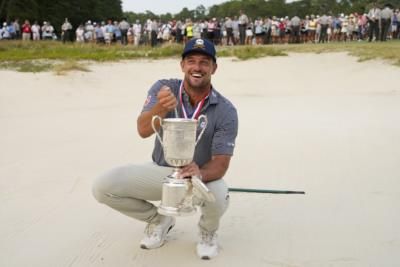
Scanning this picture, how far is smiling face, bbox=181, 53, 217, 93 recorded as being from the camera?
12.7ft

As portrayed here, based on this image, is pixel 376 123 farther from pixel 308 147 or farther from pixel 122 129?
pixel 122 129

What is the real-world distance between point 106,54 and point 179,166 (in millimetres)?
16743

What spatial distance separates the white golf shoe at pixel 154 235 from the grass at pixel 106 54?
37.4 feet

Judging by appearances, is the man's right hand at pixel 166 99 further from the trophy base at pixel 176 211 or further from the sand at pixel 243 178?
the sand at pixel 243 178

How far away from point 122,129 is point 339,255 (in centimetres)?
591

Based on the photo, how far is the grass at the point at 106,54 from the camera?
637 inches

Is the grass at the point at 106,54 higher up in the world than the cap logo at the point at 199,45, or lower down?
lower down

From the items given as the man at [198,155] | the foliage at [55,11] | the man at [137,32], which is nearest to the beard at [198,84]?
the man at [198,155]

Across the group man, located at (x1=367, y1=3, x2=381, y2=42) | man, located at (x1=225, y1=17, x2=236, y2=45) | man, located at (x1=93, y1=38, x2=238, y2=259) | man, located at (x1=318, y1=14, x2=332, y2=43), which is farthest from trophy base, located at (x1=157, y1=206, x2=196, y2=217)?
man, located at (x1=318, y1=14, x2=332, y2=43)

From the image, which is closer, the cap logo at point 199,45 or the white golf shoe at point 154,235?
the cap logo at point 199,45

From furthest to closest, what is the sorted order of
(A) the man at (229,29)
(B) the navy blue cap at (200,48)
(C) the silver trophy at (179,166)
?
(A) the man at (229,29) → (B) the navy blue cap at (200,48) → (C) the silver trophy at (179,166)

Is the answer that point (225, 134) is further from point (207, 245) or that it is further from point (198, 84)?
point (207, 245)

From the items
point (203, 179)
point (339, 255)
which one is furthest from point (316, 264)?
point (203, 179)

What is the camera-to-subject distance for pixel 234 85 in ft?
52.2
